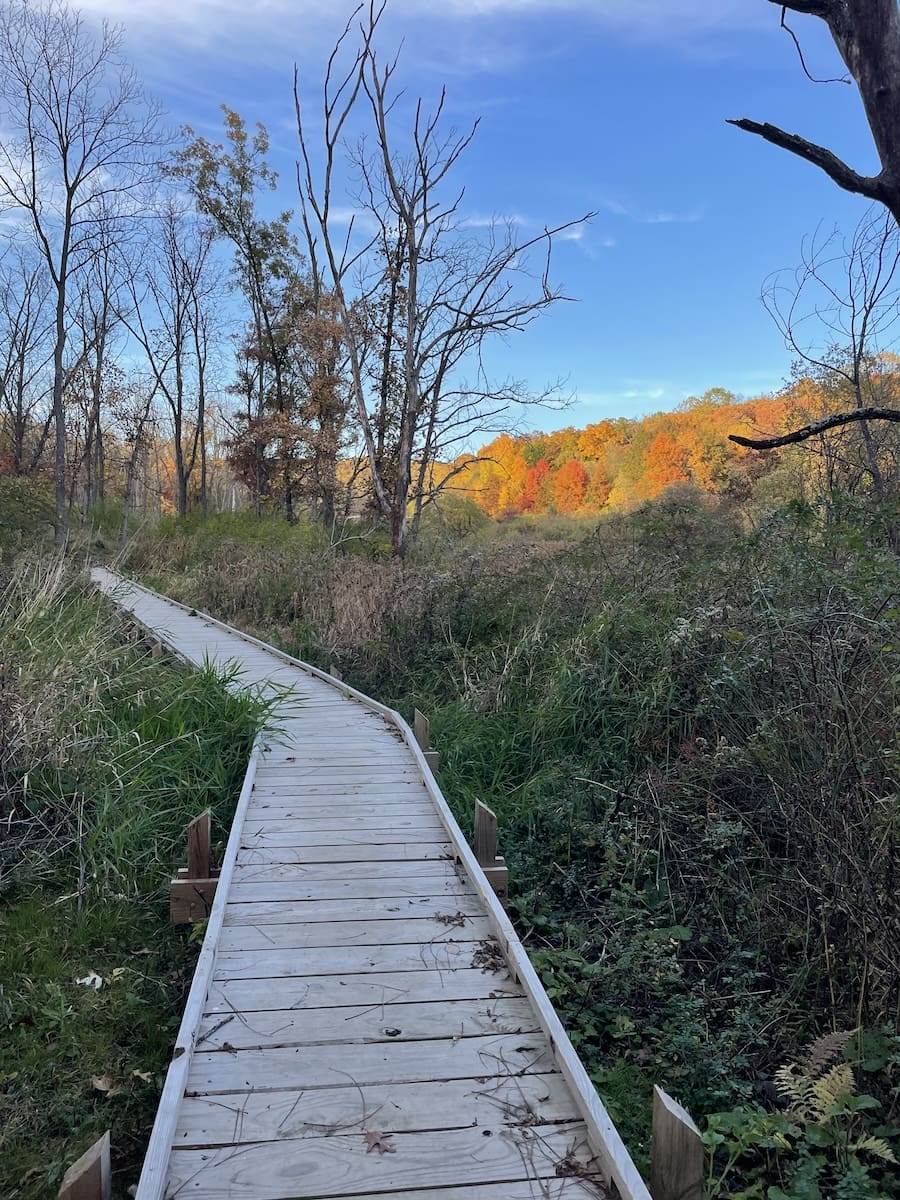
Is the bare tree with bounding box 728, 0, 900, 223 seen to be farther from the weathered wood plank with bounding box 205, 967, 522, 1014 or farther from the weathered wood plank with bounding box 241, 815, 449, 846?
the weathered wood plank with bounding box 241, 815, 449, 846

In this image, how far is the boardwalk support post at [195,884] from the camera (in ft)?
12.2

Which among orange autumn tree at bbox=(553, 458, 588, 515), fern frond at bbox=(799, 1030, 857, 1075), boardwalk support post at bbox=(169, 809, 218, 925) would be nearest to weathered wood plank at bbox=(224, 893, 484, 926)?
boardwalk support post at bbox=(169, 809, 218, 925)

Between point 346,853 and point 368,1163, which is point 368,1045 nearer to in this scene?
point 368,1163

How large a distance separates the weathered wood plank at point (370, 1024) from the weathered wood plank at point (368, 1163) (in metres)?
0.43

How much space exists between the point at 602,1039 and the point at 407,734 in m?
2.81

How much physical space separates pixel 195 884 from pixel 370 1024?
60.8 inches

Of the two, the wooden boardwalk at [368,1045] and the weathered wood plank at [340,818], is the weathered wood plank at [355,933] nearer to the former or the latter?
the wooden boardwalk at [368,1045]

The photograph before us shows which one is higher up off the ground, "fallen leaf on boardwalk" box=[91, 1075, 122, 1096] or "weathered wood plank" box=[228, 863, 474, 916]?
"weathered wood plank" box=[228, 863, 474, 916]

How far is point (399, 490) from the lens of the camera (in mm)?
14953

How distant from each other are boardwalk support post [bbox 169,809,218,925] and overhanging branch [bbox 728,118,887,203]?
388 cm

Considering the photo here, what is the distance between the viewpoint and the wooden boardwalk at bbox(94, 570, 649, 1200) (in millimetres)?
1897

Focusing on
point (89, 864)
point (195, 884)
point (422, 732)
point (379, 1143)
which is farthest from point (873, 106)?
point (89, 864)

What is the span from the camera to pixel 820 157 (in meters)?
2.97

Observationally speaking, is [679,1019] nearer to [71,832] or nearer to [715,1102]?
[715,1102]
